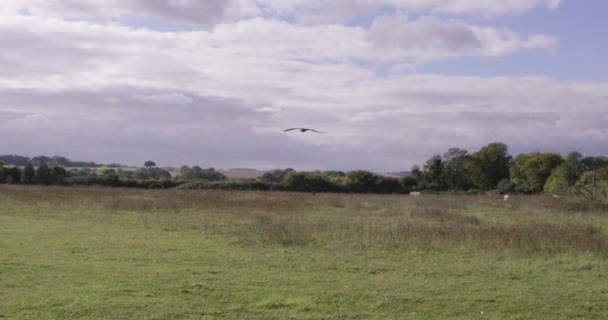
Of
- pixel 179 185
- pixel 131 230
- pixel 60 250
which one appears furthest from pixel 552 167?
pixel 60 250

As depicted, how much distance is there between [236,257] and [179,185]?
138 feet

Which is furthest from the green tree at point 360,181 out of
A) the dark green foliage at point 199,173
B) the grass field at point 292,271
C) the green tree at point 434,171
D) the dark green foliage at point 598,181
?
the grass field at point 292,271

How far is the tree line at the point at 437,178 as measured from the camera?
176ft

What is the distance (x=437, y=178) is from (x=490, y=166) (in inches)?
343

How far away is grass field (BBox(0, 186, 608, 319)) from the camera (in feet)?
26.6

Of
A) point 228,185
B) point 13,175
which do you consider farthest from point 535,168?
point 13,175

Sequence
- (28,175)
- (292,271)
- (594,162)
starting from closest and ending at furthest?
(292,271), (28,175), (594,162)

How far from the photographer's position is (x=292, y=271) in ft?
36.2

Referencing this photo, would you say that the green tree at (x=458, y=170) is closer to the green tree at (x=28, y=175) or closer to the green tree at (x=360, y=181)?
the green tree at (x=360, y=181)

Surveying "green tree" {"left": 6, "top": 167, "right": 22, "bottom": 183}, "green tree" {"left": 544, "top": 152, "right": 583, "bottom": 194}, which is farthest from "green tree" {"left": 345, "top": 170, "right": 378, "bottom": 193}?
"green tree" {"left": 6, "top": 167, "right": 22, "bottom": 183}

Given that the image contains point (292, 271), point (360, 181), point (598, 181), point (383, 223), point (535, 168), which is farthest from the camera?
point (535, 168)

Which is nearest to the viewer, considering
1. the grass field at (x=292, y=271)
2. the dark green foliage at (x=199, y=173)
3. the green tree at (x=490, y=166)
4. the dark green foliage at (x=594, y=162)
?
the grass field at (x=292, y=271)

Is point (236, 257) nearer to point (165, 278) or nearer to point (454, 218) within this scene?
point (165, 278)

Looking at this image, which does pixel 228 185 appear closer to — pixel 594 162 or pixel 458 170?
pixel 458 170
